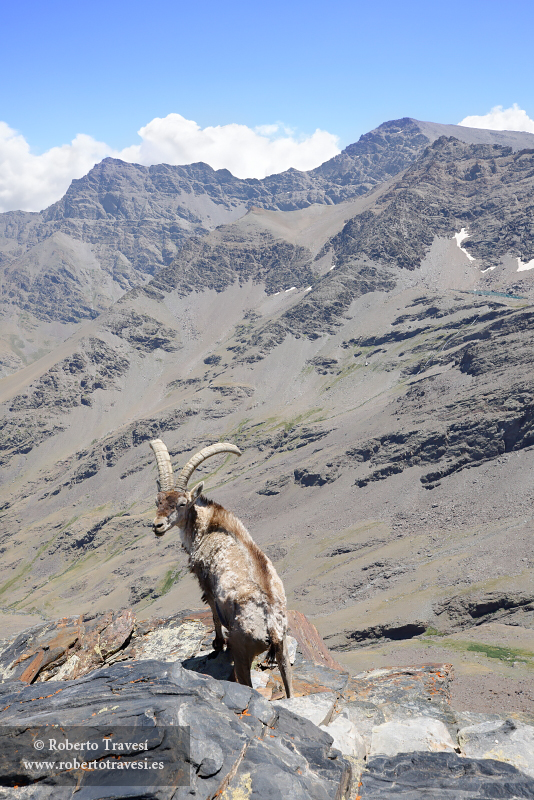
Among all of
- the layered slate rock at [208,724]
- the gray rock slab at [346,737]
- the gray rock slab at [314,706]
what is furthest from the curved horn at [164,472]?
the gray rock slab at [346,737]

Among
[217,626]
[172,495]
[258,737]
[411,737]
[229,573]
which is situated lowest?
[411,737]

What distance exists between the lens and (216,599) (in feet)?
42.4

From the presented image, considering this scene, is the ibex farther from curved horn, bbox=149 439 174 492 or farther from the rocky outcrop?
the rocky outcrop

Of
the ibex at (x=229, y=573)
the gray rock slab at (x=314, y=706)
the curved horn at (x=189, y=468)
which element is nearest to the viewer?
the gray rock slab at (x=314, y=706)

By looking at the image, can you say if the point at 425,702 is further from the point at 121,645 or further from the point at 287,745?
the point at 121,645

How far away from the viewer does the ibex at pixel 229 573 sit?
39.2 feet

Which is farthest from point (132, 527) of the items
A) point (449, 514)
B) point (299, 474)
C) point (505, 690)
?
point (505, 690)

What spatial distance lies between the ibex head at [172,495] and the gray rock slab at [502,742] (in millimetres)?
8430

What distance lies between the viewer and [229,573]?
12898 mm

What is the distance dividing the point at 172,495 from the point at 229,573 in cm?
303

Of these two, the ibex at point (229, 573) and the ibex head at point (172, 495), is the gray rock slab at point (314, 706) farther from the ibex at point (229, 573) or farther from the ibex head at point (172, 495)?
the ibex head at point (172, 495)

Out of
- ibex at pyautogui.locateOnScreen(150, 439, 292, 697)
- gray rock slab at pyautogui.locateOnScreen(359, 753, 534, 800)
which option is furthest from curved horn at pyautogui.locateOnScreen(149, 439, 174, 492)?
gray rock slab at pyautogui.locateOnScreen(359, 753, 534, 800)

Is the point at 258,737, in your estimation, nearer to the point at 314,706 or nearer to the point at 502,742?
the point at 314,706

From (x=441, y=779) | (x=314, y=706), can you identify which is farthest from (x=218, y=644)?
(x=441, y=779)
